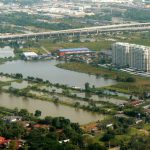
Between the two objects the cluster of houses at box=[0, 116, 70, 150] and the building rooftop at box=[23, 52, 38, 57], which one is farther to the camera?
the building rooftop at box=[23, 52, 38, 57]

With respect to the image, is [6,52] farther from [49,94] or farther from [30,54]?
[49,94]

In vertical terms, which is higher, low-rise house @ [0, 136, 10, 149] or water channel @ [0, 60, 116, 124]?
low-rise house @ [0, 136, 10, 149]

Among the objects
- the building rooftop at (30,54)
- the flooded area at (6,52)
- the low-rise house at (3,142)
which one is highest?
the building rooftop at (30,54)

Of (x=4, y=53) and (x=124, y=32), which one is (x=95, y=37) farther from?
(x=4, y=53)

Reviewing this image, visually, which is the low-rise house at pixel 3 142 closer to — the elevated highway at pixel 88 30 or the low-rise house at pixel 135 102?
the low-rise house at pixel 135 102

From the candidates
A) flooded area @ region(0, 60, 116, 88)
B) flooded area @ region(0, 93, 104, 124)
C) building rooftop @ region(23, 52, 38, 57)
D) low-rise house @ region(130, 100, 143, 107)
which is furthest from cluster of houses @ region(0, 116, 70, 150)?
building rooftop @ region(23, 52, 38, 57)

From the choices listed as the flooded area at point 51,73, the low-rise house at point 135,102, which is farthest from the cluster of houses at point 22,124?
the flooded area at point 51,73

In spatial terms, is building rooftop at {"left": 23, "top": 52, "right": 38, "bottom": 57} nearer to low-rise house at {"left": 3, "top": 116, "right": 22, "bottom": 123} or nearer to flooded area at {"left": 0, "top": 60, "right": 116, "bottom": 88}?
flooded area at {"left": 0, "top": 60, "right": 116, "bottom": 88}
